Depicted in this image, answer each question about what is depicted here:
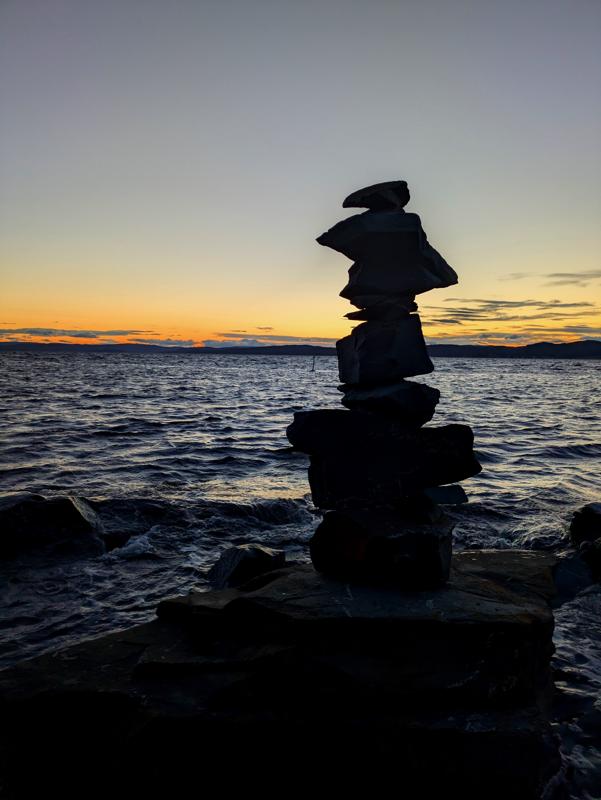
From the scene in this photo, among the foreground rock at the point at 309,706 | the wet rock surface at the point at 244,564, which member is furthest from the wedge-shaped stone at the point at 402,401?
the wet rock surface at the point at 244,564

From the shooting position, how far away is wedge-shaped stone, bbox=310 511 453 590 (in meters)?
7.03

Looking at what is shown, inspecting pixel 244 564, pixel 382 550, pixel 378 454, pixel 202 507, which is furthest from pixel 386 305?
pixel 202 507

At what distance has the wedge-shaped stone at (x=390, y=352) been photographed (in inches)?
309

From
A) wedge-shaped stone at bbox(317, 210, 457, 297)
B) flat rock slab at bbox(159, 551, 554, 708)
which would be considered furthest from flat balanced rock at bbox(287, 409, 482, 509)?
wedge-shaped stone at bbox(317, 210, 457, 297)

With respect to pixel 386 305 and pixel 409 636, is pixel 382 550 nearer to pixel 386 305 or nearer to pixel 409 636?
pixel 409 636

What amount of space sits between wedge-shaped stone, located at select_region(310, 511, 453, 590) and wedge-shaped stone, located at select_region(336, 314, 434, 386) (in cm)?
192

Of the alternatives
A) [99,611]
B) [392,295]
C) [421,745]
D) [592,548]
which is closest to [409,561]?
[421,745]

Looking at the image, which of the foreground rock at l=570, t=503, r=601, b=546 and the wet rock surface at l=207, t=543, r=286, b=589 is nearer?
the wet rock surface at l=207, t=543, r=286, b=589

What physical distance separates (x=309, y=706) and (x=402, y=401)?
149 inches

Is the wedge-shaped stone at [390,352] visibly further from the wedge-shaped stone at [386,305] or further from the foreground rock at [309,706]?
the foreground rock at [309,706]

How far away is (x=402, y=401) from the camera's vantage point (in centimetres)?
755

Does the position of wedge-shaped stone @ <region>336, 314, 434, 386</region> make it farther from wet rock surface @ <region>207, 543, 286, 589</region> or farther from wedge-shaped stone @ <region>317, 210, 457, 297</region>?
wet rock surface @ <region>207, 543, 286, 589</region>

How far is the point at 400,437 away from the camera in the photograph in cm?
768

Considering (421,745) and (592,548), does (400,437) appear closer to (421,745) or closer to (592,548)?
(421,745)
